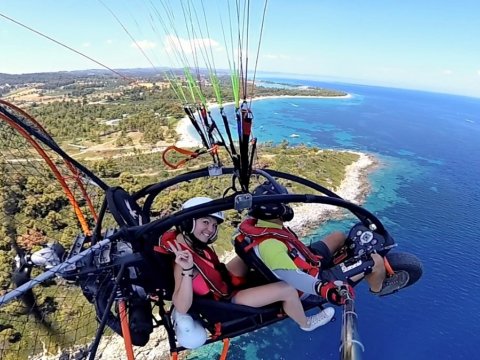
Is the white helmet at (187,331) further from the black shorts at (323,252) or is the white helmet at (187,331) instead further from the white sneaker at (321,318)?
the black shorts at (323,252)

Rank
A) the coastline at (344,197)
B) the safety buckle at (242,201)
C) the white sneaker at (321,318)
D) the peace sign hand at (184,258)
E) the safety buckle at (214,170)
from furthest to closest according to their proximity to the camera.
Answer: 1. the coastline at (344,197)
2. the safety buckle at (214,170)
3. the white sneaker at (321,318)
4. the peace sign hand at (184,258)
5. the safety buckle at (242,201)

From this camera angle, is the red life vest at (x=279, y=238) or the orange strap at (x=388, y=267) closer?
the red life vest at (x=279, y=238)

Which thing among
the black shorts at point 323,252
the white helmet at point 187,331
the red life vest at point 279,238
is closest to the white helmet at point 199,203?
the red life vest at point 279,238

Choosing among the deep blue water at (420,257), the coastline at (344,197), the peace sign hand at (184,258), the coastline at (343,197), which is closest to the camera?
the peace sign hand at (184,258)

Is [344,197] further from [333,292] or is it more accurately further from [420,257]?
[333,292]

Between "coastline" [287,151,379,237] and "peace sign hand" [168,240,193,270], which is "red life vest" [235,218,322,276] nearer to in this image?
"peace sign hand" [168,240,193,270]

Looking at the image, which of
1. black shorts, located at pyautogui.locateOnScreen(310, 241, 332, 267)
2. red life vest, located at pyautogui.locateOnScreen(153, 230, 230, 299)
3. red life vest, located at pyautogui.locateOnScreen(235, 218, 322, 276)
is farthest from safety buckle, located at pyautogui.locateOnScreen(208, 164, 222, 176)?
black shorts, located at pyautogui.locateOnScreen(310, 241, 332, 267)
